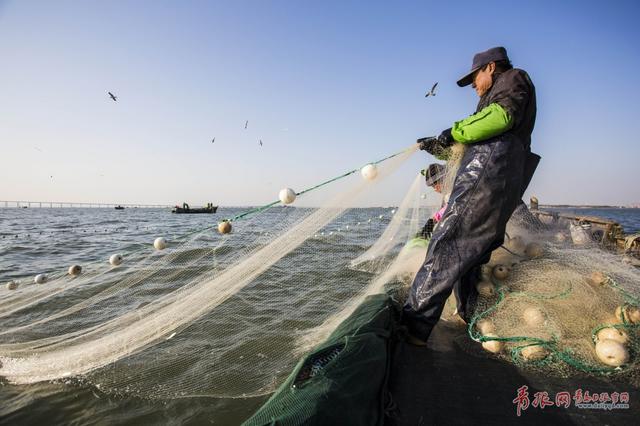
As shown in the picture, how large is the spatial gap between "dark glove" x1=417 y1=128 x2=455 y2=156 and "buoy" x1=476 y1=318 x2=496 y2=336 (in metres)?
1.49

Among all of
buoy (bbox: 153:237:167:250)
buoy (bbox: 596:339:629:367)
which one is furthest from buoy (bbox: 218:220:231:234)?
buoy (bbox: 596:339:629:367)

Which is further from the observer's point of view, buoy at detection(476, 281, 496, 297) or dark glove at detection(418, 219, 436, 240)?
dark glove at detection(418, 219, 436, 240)

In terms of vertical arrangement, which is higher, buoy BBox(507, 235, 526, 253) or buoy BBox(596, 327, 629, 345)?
buoy BBox(507, 235, 526, 253)

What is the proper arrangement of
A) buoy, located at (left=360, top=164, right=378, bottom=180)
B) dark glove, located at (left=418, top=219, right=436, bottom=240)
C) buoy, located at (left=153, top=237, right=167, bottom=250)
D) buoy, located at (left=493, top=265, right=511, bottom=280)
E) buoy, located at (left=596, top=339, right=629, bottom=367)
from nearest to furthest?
buoy, located at (left=596, top=339, right=629, bottom=367) < buoy, located at (left=493, top=265, right=511, bottom=280) < buoy, located at (left=360, top=164, right=378, bottom=180) < buoy, located at (left=153, top=237, right=167, bottom=250) < dark glove, located at (left=418, top=219, right=436, bottom=240)

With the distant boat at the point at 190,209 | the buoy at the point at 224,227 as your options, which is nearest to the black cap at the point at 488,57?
the buoy at the point at 224,227

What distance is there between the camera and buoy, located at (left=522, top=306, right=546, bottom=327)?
7.73 feet

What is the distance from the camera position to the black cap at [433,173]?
12.2 ft

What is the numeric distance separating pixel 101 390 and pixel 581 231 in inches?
353

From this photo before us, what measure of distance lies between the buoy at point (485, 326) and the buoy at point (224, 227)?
2.51 m

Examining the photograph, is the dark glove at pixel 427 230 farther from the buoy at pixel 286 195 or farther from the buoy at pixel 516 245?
the buoy at pixel 286 195

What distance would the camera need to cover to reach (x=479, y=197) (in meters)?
2.29

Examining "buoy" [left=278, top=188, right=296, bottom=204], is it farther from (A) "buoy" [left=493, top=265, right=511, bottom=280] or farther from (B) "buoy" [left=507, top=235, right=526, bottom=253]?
(B) "buoy" [left=507, top=235, right=526, bottom=253]

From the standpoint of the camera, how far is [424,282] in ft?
7.76

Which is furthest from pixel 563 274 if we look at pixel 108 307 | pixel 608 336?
pixel 108 307
